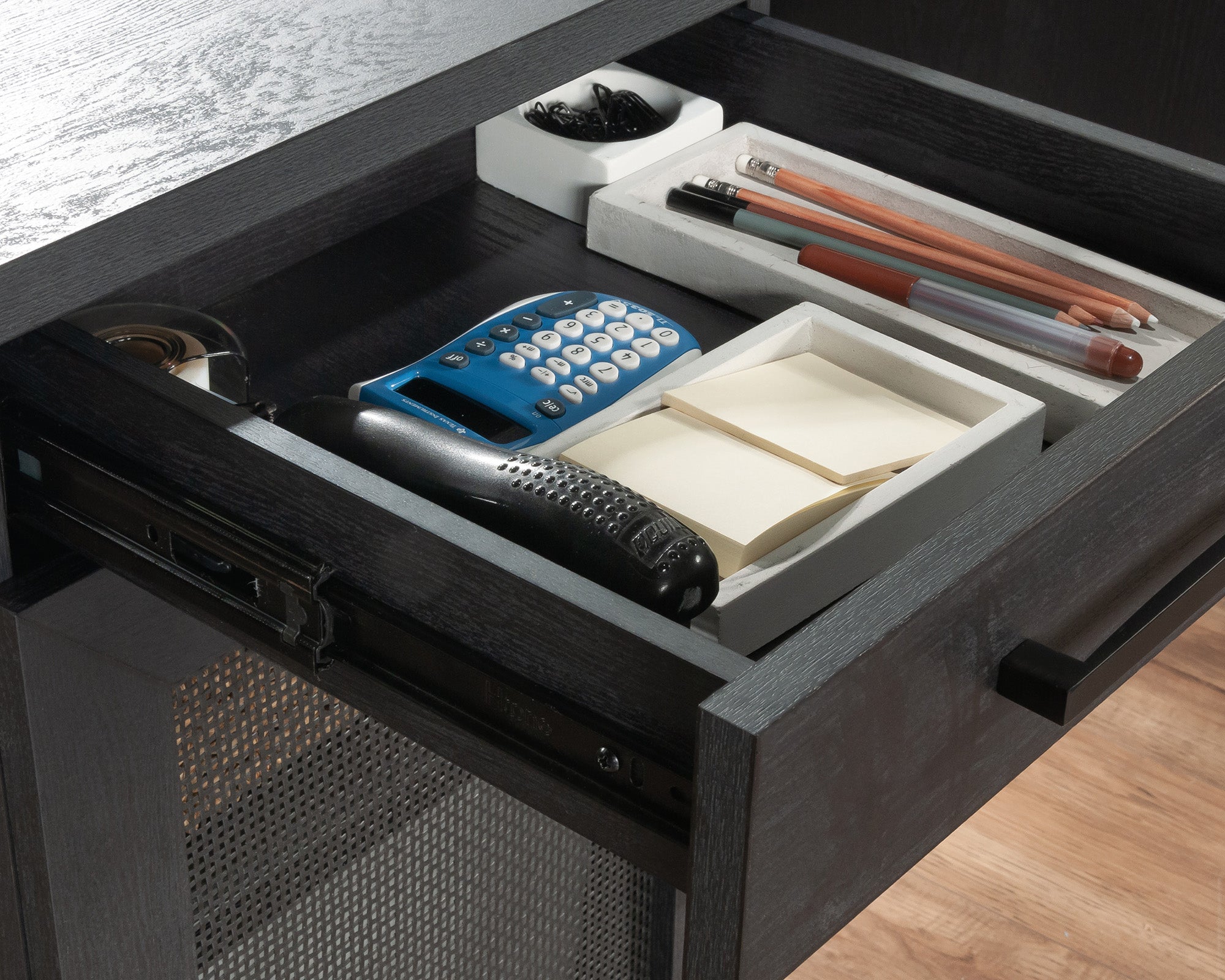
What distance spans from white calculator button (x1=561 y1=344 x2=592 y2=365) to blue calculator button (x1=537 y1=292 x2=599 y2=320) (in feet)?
0.08

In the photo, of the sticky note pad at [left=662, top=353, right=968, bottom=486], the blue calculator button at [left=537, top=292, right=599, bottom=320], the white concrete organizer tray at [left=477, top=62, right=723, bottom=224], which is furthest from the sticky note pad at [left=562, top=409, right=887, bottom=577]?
the white concrete organizer tray at [left=477, top=62, right=723, bottom=224]

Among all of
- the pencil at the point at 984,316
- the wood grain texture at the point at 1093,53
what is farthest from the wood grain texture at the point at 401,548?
the wood grain texture at the point at 1093,53

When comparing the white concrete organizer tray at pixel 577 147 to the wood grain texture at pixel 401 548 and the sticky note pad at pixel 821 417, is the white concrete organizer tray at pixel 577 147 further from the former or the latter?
the wood grain texture at pixel 401 548

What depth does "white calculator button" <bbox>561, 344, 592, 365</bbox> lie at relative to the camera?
0.74 metres

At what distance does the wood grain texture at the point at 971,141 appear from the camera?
779 millimetres

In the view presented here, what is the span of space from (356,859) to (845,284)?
422mm

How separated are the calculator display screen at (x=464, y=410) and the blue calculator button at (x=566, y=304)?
2.7 inches

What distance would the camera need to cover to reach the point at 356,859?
0.90 metres

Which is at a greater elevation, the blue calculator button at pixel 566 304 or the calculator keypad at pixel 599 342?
the blue calculator button at pixel 566 304

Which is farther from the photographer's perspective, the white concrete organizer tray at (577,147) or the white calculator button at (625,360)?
the white concrete organizer tray at (577,147)

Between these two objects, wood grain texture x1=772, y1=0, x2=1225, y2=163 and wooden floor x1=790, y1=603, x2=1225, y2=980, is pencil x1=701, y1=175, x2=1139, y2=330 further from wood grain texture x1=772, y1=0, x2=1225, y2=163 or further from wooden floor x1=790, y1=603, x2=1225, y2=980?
wooden floor x1=790, y1=603, x2=1225, y2=980

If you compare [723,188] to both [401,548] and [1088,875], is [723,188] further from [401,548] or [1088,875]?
[1088,875]

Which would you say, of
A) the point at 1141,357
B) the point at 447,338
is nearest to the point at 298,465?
the point at 447,338

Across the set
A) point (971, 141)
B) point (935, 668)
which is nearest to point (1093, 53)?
point (971, 141)
